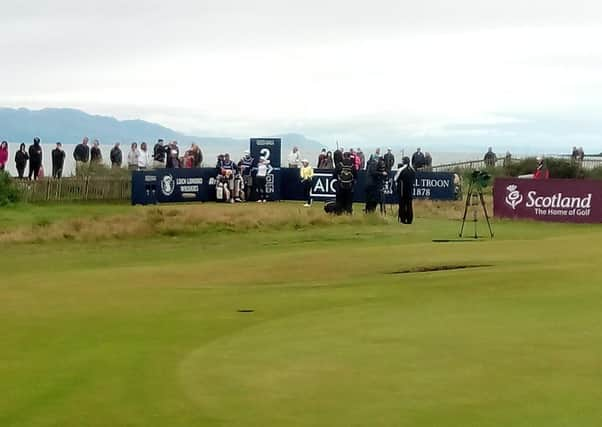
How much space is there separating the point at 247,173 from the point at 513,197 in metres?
13.1

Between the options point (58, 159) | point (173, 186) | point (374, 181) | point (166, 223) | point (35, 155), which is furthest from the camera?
point (58, 159)

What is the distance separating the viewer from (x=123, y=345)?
11.6m

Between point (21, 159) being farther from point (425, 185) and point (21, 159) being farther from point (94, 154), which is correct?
point (425, 185)

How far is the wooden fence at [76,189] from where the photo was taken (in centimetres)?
3834

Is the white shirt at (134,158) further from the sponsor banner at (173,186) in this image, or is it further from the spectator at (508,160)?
the spectator at (508,160)

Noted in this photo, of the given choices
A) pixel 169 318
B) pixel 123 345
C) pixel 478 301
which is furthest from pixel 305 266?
pixel 123 345

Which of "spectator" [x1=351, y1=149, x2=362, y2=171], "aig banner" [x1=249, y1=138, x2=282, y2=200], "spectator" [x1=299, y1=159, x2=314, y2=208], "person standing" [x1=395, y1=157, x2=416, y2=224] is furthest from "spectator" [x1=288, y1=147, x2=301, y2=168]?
"person standing" [x1=395, y1=157, x2=416, y2=224]

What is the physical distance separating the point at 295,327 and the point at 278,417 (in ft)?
14.5

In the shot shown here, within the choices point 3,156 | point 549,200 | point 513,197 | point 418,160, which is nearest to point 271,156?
point 418,160

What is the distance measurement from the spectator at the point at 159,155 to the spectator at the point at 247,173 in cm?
384

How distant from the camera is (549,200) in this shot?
3434 centimetres

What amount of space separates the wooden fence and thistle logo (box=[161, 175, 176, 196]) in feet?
4.02

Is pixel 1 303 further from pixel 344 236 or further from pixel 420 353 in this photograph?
pixel 344 236

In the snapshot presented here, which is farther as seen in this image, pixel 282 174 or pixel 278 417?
pixel 282 174
